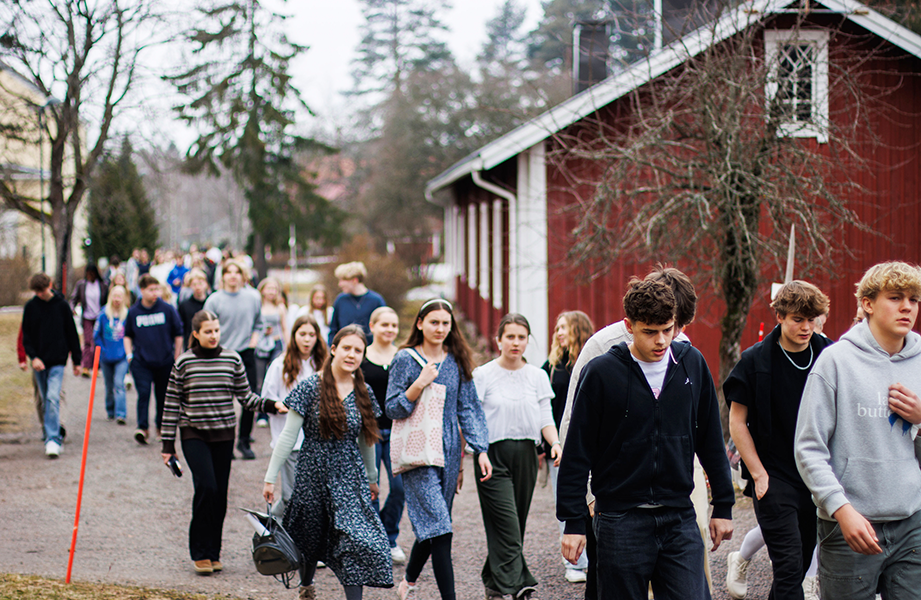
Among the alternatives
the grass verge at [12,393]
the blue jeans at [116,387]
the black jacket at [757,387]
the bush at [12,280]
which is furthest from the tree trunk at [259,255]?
the black jacket at [757,387]

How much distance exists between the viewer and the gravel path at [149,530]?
6.07 meters

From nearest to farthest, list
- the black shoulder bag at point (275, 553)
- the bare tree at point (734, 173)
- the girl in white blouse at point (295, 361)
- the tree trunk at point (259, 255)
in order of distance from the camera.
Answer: the black shoulder bag at point (275, 553) → the girl in white blouse at point (295, 361) → the bare tree at point (734, 173) → the tree trunk at point (259, 255)

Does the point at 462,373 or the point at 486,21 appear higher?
the point at 486,21

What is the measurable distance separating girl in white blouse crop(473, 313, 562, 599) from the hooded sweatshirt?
222cm

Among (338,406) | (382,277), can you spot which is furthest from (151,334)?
(382,277)

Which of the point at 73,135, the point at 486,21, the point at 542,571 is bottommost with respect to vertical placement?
the point at 542,571

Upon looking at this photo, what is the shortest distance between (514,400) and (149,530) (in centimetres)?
346

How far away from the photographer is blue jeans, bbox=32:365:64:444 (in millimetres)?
9820

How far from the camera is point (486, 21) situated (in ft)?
207

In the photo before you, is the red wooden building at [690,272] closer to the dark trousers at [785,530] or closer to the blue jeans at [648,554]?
the dark trousers at [785,530]

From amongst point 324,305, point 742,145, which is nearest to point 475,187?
point 324,305

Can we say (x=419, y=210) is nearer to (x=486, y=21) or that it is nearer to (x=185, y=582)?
(x=486, y=21)

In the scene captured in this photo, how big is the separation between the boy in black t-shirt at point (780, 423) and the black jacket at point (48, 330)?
764cm

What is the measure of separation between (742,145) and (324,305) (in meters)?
5.45
